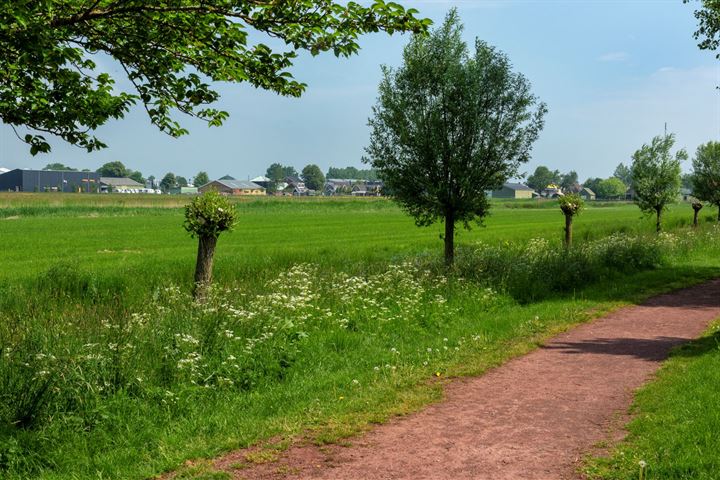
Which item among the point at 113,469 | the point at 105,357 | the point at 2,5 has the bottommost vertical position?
the point at 113,469

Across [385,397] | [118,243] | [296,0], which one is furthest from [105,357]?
[118,243]

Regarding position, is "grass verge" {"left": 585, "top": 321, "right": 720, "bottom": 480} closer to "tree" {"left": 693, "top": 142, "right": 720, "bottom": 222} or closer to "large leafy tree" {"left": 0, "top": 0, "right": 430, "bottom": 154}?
"large leafy tree" {"left": 0, "top": 0, "right": 430, "bottom": 154}

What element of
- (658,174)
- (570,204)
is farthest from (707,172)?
(570,204)

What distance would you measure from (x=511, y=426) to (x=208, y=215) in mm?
8193

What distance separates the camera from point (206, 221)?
12711 millimetres

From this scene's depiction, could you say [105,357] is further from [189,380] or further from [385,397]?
[385,397]

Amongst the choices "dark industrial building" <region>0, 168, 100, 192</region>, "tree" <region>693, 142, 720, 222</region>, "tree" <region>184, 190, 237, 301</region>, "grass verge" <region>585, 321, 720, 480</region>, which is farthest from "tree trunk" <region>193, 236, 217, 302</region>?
"dark industrial building" <region>0, 168, 100, 192</region>

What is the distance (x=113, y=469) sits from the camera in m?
5.59

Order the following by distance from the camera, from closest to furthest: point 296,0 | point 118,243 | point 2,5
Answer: point 2,5 → point 296,0 → point 118,243

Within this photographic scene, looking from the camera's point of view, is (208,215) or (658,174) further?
(658,174)

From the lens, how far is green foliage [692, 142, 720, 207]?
41403mm

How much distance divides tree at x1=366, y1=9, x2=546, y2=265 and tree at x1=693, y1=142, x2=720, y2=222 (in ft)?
98.2

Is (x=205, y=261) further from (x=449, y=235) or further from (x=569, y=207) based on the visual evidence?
(x=569, y=207)

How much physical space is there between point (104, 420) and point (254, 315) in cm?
356
